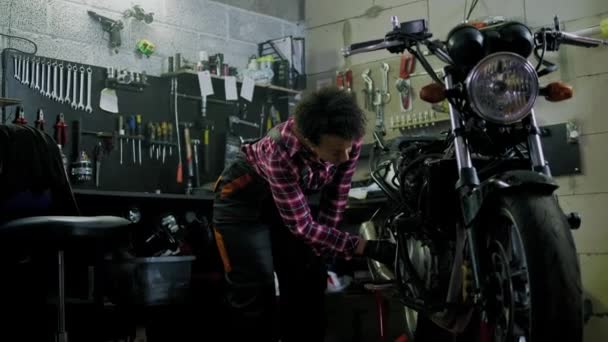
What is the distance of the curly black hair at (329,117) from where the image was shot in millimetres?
1946

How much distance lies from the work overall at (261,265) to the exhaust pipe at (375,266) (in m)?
0.19

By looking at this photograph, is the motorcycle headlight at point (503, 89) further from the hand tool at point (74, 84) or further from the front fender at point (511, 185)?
the hand tool at point (74, 84)

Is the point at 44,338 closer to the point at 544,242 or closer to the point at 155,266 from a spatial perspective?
the point at 155,266

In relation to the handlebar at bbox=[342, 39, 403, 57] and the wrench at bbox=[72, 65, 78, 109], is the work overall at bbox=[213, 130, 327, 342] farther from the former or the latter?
the wrench at bbox=[72, 65, 78, 109]

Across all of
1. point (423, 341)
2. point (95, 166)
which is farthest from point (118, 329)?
point (423, 341)

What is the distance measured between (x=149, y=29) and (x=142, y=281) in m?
1.53

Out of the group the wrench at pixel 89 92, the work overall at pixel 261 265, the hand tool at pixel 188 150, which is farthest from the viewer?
the hand tool at pixel 188 150

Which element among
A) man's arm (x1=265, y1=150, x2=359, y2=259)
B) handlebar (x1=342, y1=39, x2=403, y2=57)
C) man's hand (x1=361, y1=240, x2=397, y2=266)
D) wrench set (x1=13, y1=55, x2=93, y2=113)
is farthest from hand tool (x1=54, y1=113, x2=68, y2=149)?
man's hand (x1=361, y1=240, x2=397, y2=266)

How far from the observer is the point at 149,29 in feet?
12.5

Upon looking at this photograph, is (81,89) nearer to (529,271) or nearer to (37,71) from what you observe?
(37,71)

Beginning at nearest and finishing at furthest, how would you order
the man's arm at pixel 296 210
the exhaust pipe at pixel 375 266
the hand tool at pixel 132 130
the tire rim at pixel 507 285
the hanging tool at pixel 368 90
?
the tire rim at pixel 507 285, the man's arm at pixel 296 210, the exhaust pipe at pixel 375 266, the hand tool at pixel 132 130, the hanging tool at pixel 368 90

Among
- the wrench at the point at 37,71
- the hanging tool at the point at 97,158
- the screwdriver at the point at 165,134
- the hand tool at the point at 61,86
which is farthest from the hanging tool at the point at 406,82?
the wrench at the point at 37,71

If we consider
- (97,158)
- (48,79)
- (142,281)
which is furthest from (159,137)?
(142,281)

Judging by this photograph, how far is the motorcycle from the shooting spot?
144cm
